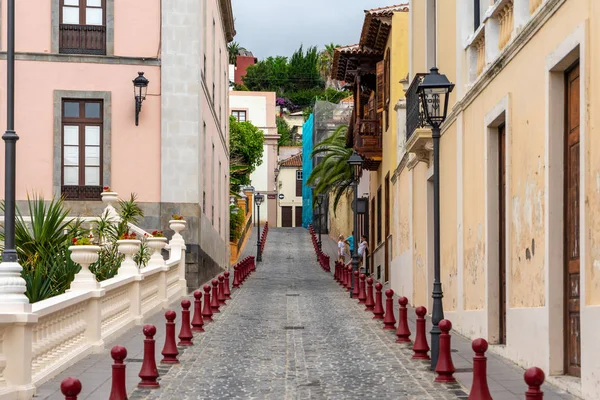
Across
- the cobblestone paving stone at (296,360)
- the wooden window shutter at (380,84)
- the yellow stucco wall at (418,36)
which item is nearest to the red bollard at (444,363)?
the cobblestone paving stone at (296,360)

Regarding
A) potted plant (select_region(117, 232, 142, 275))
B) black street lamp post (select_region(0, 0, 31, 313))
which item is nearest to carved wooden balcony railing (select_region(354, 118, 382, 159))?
potted plant (select_region(117, 232, 142, 275))

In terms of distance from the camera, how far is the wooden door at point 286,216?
90.6 m

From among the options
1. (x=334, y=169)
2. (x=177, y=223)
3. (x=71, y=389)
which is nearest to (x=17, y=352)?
(x=71, y=389)

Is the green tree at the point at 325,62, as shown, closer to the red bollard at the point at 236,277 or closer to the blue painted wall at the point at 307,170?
the blue painted wall at the point at 307,170

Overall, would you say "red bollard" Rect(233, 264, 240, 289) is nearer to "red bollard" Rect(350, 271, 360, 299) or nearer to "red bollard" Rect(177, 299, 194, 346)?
"red bollard" Rect(350, 271, 360, 299)

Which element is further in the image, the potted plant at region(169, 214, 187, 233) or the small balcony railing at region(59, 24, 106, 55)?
the small balcony railing at region(59, 24, 106, 55)

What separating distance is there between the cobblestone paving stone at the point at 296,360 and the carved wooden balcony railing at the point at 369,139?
10.4 m

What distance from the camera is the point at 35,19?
86.3 ft

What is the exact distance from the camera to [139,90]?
26.1 meters

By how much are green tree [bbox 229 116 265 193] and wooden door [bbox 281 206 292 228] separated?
13953mm

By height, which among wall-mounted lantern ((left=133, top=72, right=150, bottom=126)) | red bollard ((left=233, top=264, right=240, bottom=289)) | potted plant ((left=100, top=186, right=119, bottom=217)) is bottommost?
red bollard ((left=233, top=264, right=240, bottom=289))

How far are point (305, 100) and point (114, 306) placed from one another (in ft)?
304

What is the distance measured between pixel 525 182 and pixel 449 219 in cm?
629

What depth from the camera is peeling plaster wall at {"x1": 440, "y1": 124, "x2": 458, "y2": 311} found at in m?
17.9
